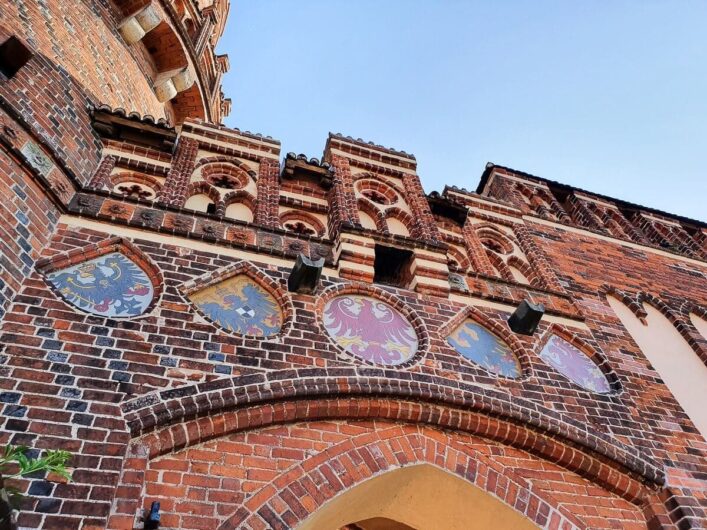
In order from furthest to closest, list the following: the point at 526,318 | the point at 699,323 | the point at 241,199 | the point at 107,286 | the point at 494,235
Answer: the point at 699,323 → the point at 494,235 → the point at 241,199 → the point at 526,318 → the point at 107,286

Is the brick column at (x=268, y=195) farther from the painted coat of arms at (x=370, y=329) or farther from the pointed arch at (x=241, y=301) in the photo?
the painted coat of arms at (x=370, y=329)

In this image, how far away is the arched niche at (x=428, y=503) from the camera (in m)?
4.06

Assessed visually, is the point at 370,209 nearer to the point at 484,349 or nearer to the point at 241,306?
the point at 484,349

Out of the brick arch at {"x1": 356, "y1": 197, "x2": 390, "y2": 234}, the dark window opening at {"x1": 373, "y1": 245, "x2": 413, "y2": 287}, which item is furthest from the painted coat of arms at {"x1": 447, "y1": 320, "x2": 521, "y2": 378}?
the brick arch at {"x1": 356, "y1": 197, "x2": 390, "y2": 234}

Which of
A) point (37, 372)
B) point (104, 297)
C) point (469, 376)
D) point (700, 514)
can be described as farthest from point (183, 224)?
point (700, 514)

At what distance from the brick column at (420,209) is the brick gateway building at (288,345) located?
1.1 inches

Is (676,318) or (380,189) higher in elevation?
(380,189)

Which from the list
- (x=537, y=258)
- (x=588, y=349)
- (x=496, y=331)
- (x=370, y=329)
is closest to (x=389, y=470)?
(x=370, y=329)

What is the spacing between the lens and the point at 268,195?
19.7ft

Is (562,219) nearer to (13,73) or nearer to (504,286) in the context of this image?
(504,286)

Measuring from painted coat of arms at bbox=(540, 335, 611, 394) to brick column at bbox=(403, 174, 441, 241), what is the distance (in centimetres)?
154

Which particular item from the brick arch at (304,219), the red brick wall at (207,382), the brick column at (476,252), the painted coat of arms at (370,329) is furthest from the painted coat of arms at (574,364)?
the brick arch at (304,219)

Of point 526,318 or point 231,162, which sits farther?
point 231,162

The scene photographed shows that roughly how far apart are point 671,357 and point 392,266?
343 centimetres
